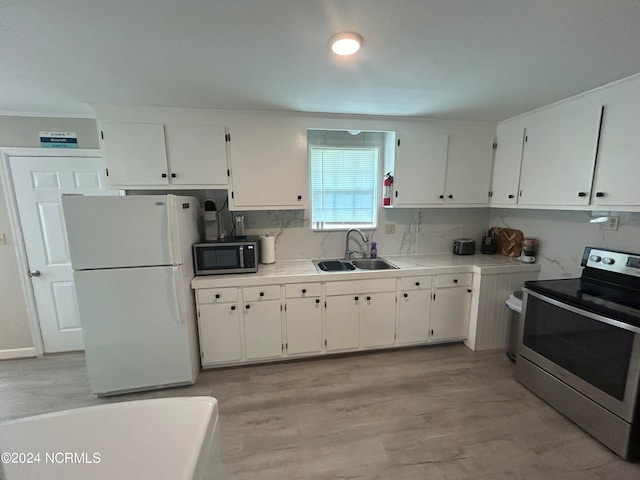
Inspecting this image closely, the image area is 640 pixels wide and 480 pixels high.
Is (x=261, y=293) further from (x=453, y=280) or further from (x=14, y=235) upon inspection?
(x=14, y=235)

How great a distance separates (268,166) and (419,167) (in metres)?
1.56

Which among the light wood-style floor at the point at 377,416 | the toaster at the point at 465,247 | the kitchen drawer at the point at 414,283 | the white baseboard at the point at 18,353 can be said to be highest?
the toaster at the point at 465,247

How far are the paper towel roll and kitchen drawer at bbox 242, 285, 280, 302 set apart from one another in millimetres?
469

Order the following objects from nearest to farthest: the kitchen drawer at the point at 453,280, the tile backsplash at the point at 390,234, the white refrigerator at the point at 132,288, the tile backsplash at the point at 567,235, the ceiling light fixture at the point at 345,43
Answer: the ceiling light fixture at the point at 345,43 < the white refrigerator at the point at 132,288 < the tile backsplash at the point at 567,235 < the kitchen drawer at the point at 453,280 < the tile backsplash at the point at 390,234

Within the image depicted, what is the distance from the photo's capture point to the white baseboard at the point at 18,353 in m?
2.71

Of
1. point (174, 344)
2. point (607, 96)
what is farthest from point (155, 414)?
point (607, 96)

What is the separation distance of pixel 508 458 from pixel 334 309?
1533 mm

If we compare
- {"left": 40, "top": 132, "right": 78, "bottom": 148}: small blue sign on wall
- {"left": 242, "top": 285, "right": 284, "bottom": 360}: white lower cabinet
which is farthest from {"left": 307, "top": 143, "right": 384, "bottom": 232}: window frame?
{"left": 40, "top": 132, "right": 78, "bottom": 148}: small blue sign on wall

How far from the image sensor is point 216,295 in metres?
2.38

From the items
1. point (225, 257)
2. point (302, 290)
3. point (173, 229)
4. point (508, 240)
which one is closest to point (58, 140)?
point (173, 229)

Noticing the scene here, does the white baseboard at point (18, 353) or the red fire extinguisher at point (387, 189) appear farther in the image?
the red fire extinguisher at point (387, 189)

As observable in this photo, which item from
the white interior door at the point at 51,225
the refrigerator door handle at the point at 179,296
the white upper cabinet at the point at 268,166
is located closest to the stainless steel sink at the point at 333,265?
the white upper cabinet at the point at 268,166

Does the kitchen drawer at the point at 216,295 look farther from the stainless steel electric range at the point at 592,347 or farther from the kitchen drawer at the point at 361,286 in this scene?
the stainless steel electric range at the point at 592,347

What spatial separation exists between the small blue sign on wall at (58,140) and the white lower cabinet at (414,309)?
3453 millimetres
